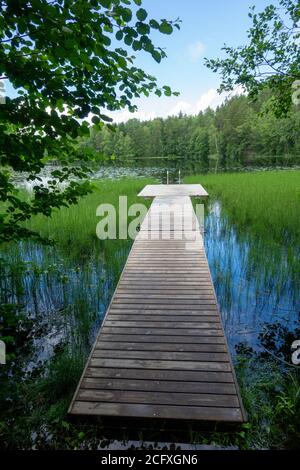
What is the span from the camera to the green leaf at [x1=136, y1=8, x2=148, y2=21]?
1.57m

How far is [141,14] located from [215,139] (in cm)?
5877

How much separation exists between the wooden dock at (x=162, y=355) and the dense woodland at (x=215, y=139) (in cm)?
3736

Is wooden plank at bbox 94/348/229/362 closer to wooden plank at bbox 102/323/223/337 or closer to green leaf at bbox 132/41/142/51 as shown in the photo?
wooden plank at bbox 102/323/223/337

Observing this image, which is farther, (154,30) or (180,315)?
(180,315)

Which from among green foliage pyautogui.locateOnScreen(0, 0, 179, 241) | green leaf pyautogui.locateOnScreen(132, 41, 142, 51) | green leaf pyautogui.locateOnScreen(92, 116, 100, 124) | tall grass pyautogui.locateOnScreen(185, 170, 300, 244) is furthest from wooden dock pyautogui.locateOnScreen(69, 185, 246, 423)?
tall grass pyautogui.locateOnScreen(185, 170, 300, 244)

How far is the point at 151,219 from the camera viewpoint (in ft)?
27.9

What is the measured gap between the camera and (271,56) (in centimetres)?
564

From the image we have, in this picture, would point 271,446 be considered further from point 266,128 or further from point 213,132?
point 213,132

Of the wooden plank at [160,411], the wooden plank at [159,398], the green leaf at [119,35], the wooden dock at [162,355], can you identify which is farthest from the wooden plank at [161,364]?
the green leaf at [119,35]

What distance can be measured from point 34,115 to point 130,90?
0.75 meters

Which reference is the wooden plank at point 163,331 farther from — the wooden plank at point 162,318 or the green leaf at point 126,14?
the green leaf at point 126,14

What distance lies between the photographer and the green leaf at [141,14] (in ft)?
5.14

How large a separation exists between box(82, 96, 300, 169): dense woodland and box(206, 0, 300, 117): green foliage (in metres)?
34.6
